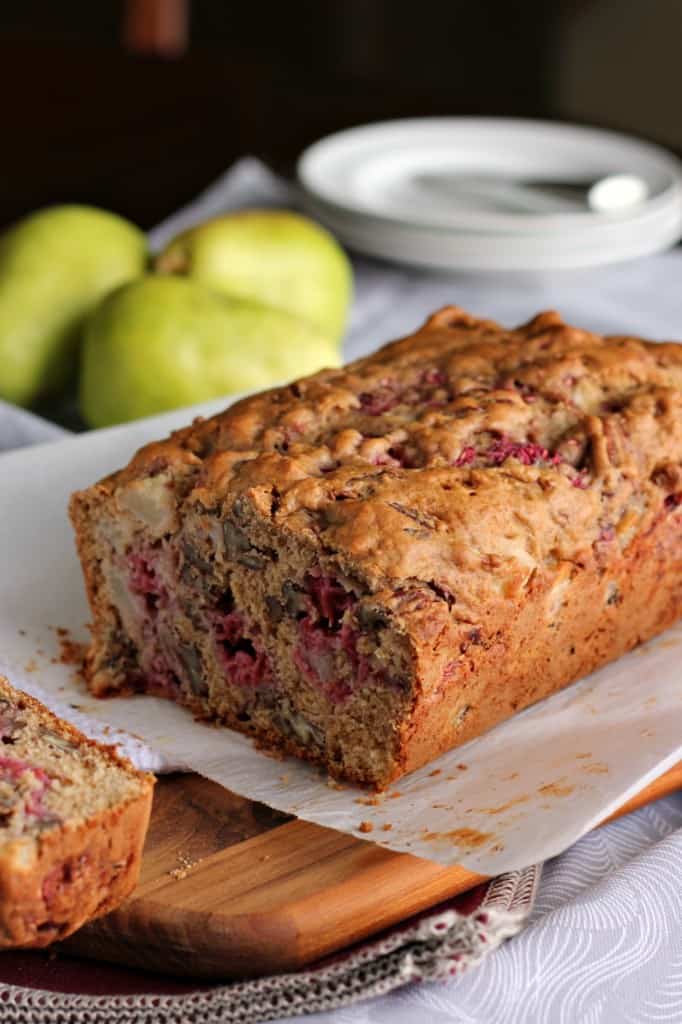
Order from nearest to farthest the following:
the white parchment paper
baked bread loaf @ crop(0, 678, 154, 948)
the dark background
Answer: baked bread loaf @ crop(0, 678, 154, 948) → the white parchment paper → the dark background

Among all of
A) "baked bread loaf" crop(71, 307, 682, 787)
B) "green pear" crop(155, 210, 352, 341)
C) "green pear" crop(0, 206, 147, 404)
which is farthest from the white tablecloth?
"green pear" crop(0, 206, 147, 404)

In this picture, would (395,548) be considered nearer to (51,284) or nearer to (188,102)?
(51,284)

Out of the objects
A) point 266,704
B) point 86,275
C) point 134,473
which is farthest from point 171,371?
point 266,704

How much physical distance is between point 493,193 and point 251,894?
3.50 meters

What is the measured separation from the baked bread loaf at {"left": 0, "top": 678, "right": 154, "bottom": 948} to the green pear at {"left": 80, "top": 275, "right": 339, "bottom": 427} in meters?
1.67

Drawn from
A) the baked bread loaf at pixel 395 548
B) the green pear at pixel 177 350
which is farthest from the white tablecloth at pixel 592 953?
the green pear at pixel 177 350

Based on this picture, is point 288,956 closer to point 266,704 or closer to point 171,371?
point 266,704

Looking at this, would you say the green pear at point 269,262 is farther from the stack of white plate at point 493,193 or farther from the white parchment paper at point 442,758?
the white parchment paper at point 442,758

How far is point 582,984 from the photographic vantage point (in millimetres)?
2326

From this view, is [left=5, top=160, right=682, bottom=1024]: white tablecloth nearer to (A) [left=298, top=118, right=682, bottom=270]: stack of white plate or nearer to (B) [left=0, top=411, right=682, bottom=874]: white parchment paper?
(B) [left=0, top=411, right=682, bottom=874]: white parchment paper

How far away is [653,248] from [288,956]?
3378 millimetres

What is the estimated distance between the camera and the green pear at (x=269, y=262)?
14.8 ft

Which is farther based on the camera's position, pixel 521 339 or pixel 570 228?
pixel 570 228

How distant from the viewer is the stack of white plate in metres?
4.92
